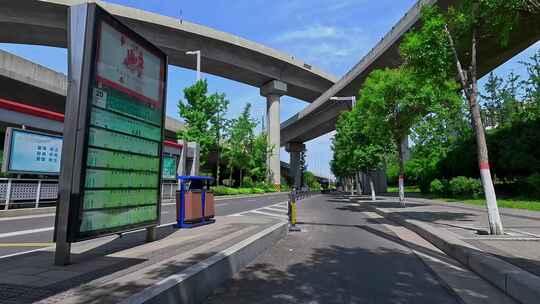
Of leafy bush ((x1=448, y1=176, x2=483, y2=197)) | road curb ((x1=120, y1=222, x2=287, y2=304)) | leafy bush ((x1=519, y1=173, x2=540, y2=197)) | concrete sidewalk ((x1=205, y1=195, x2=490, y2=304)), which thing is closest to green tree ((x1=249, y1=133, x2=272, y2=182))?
leafy bush ((x1=448, y1=176, x2=483, y2=197))

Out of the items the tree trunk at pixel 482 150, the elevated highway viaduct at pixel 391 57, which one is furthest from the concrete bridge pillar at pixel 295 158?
the tree trunk at pixel 482 150

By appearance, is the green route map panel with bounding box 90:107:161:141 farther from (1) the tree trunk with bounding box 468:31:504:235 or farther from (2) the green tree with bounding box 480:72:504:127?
(2) the green tree with bounding box 480:72:504:127

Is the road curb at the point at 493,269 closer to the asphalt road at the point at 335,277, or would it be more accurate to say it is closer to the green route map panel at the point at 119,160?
the asphalt road at the point at 335,277

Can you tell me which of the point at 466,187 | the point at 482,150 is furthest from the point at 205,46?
Result: the point at 482,150

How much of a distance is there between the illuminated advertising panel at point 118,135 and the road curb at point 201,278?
192 cm

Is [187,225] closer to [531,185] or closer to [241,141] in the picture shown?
[531,185]

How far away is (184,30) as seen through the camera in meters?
41.8

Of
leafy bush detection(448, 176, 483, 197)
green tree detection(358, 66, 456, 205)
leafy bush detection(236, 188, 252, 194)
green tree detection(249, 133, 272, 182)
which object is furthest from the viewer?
green tree detection(249, 133, 272, 182)

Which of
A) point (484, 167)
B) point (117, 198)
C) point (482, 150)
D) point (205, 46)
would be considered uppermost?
point (205, 46)

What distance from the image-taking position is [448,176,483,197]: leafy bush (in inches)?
1061

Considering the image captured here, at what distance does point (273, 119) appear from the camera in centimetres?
5609

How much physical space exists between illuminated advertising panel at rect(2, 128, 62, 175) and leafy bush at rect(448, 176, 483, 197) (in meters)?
27.3

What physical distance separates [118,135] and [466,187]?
91.8ft

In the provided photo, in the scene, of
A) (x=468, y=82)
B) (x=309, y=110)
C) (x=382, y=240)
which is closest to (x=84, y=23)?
(x=382, y=240)
